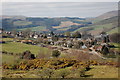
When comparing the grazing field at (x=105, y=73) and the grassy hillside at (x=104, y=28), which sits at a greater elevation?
the grassy hillside at (x=104, y=28)

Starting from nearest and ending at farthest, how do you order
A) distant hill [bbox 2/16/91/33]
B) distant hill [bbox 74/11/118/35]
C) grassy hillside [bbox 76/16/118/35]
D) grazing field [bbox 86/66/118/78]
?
1. grazing field [bbox 86/66/118/78]
2. grassy hillside [bbox 76/16/118/35]
3. distant hill [bbox 74/11/118/35]
4. distant hill [bbox 2/16/91/33]

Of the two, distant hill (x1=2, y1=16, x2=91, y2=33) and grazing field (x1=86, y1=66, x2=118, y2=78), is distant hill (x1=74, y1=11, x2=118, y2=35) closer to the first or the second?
distant hill (x1=2, y1=16, x2=91, y2=33)

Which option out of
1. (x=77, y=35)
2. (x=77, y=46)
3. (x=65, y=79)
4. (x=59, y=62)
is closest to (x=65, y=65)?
(x=59, y=62)

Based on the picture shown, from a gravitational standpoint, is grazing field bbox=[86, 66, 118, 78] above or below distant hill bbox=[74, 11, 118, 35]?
below

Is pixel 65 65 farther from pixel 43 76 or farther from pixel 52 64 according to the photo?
pixel 43 76

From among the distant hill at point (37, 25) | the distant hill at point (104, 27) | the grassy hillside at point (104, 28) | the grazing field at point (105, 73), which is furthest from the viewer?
the distant hill at point (37, 25)

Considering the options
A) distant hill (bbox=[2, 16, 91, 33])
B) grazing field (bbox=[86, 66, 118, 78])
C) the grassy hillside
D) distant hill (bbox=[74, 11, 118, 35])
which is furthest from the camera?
distant hill (bbox=[2, 16, 91, 33])

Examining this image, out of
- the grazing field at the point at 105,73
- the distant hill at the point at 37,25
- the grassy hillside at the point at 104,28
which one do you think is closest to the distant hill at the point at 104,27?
the grassy hillside at the point at 104,28

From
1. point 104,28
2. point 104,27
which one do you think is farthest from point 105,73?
point 104,27

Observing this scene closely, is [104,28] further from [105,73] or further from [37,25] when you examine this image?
[105,73]

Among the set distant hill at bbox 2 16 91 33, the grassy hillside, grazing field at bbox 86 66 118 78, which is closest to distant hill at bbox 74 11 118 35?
the grassy hillside

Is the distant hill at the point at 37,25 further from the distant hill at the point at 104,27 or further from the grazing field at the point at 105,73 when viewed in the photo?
the grazing field at the point at 105,73
